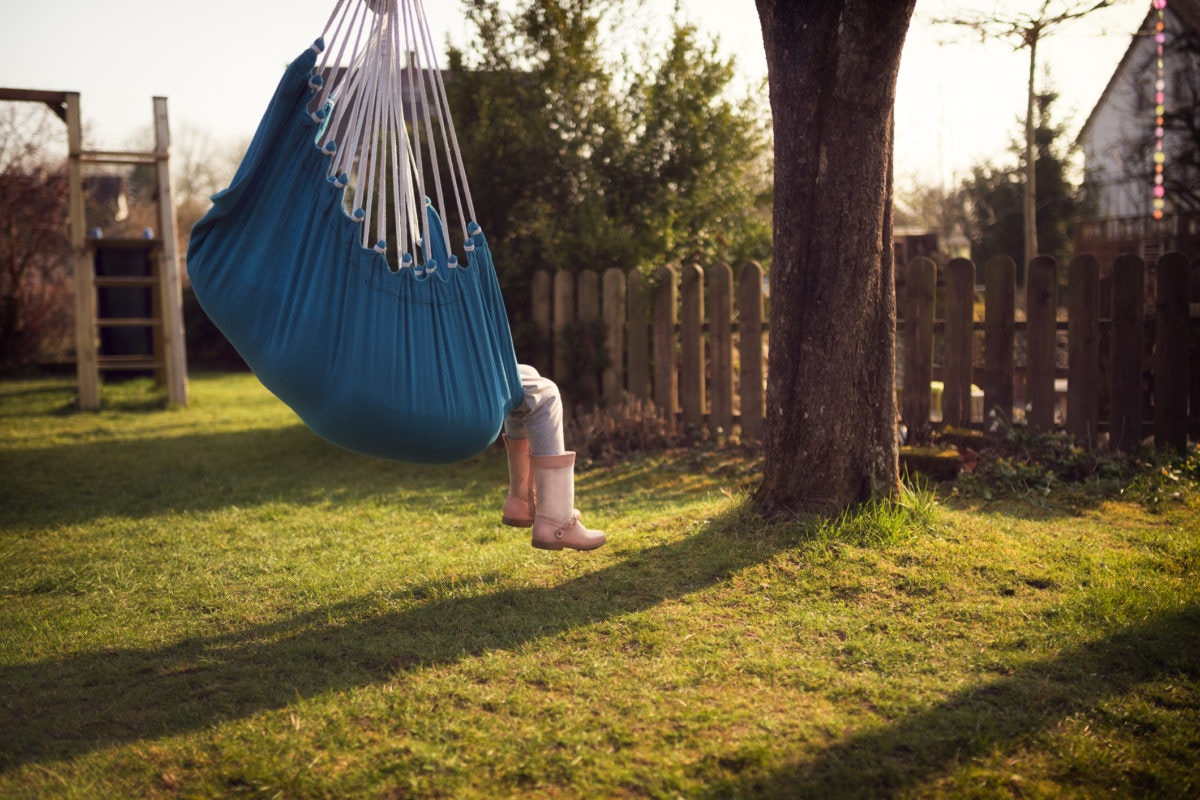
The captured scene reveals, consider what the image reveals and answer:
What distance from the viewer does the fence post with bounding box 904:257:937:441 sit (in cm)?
575

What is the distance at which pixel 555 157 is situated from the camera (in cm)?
693

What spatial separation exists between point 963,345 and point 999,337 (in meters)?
0.22

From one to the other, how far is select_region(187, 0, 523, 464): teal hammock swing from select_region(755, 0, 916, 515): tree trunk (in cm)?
135

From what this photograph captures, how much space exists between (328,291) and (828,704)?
1.76m

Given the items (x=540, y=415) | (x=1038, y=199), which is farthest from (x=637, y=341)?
(x=1038, y=199)

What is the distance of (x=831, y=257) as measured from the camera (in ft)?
11.5

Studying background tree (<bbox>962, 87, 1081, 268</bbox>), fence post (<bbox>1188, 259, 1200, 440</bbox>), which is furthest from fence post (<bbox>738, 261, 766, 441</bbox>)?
background tree (<bbox>962, 87, 1081, 268</bbox>)

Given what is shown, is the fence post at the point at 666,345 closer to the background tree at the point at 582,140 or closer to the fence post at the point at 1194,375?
the background tree at the point at 582,140

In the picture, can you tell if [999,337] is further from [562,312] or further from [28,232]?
[28,232]

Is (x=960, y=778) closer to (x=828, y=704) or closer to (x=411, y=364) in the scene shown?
(x=828, y=704)

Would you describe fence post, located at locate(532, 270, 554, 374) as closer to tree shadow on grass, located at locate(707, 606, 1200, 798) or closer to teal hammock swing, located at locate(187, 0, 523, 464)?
teal hammock swing, located at locate(187, 0, 523, 464)

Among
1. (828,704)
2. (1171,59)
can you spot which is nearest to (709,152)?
(828,704)

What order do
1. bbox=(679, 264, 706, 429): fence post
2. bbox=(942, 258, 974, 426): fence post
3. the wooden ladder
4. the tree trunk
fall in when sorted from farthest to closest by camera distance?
1. the wooden ladder
2. bbox=(679, 264, 706, 429): fence post
3. bbox=(942, 258, 974, 426): fence post
4. the tree trunk

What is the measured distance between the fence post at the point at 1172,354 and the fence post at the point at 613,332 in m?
3.43
